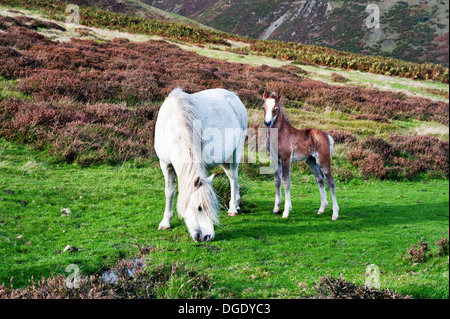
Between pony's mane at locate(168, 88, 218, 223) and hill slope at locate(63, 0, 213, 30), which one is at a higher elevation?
hill slope at locate(63, 0, 213, 30)

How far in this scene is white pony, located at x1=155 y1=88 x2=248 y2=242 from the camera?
4.55 metres

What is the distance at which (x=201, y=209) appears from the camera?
15.1 feet

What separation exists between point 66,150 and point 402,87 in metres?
33.8

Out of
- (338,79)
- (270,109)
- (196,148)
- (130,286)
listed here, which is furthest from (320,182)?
(338,79)

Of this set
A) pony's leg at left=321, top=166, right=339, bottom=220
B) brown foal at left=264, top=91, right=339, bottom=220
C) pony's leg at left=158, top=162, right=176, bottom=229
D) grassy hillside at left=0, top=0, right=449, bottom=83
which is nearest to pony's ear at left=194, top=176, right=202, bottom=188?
pony's leg at left=158, top=162, right=176, bottom=229

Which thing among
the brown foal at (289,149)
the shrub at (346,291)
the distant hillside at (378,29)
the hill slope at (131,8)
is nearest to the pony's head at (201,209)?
the shrub at (346,291)

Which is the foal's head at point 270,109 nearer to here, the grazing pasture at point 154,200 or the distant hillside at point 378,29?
the grazing pasture at point 154,200

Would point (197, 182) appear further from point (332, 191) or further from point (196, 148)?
point (332, 191)

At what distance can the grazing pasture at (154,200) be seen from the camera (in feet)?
15.2

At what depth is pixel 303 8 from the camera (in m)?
189

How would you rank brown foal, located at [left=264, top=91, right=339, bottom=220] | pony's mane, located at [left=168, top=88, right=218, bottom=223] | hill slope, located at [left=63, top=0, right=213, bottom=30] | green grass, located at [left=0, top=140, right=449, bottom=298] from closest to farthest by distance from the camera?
green grass, located at [left=0, top=140, right=449, bottom=298] < pony's mane, located at [left=168, top=88, right=218, bottom=223] < brown foal, located at [left=264, top=91, right=339, bottom=220] < hill slope, located at [left=63, top=0, right=213, bottom=30]

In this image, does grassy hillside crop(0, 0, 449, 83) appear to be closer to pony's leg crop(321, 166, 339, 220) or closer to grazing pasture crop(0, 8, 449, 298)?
grazing pasture crop(0, 8, 449, 298)
